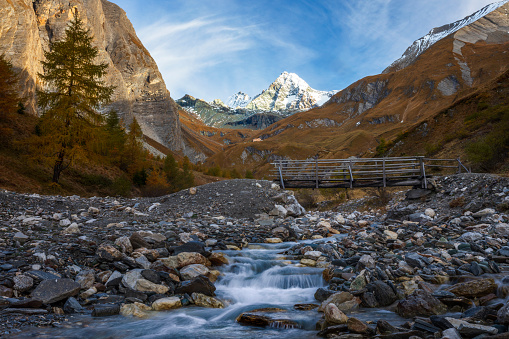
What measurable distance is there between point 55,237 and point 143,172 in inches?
1396

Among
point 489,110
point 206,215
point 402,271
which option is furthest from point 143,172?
point 489,110

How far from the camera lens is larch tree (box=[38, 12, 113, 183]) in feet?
→ 75.0

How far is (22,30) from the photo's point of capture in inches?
2746

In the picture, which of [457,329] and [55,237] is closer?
[457,329]

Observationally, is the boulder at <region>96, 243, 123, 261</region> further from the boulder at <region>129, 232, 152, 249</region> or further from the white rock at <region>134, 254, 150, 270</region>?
the boulder at <region>129, 232, 152, 249</region>

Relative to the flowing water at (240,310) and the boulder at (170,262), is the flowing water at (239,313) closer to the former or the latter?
the flowing water at (240,310)

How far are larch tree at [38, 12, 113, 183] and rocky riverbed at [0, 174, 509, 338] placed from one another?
9.95m

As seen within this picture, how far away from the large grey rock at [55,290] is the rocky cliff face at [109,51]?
72.2 meters

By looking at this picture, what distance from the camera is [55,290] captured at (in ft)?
19.5

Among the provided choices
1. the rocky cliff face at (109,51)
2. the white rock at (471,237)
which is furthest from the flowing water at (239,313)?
the rocky cliff face at (109,51)

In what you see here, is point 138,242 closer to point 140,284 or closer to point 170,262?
point 170,262

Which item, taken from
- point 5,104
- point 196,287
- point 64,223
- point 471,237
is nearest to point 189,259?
point 196,287

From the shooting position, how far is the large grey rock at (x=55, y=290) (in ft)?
18.9

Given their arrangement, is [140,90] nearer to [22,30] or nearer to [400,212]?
[22,30]
